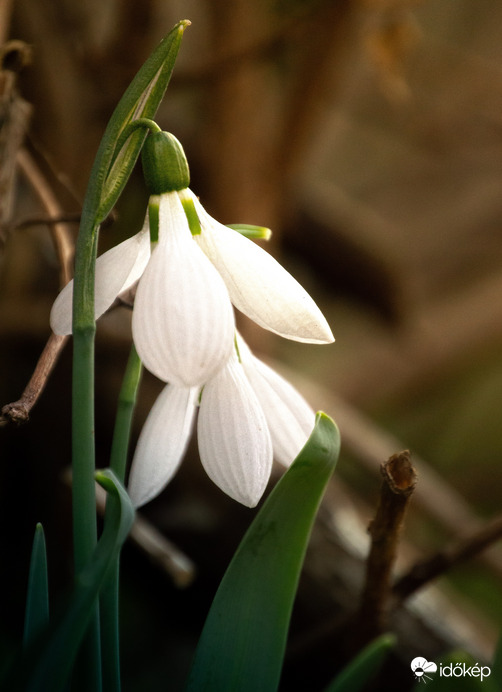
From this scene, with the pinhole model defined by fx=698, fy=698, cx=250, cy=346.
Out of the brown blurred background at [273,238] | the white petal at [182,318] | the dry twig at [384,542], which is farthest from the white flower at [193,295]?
the brown blurred background at [273,238]

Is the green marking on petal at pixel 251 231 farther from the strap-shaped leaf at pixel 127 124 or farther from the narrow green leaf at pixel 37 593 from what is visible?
the narrow green leaf at pixel 37 593

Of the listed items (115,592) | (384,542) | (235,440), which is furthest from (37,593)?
(384,542)

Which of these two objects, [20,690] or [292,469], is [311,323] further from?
[20,690]

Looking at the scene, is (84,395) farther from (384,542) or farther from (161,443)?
(384,542)

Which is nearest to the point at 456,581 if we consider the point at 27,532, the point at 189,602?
the point at 189,602

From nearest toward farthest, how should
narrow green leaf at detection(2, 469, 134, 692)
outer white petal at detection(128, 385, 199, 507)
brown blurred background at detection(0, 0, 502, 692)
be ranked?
narrow green leaf at detection(2, 469, 134, 692) → outer white petal at detection(128, 385, 199, 507) → brown blurred background at detection(0, 0, 502, 692)

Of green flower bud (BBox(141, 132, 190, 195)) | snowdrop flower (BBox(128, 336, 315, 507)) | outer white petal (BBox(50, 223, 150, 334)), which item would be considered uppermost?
green flower bud (BBox(141, 132, 190, 195))

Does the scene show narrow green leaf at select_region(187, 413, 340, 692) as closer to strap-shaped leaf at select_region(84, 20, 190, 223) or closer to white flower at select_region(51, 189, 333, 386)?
white flower at select_region(51, 189, 333, 386)

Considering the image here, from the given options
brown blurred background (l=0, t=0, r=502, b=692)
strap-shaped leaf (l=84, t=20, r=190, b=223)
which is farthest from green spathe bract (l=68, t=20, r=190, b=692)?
brown blurred background (l=0, t=0, r=502, b=692)
